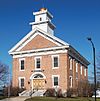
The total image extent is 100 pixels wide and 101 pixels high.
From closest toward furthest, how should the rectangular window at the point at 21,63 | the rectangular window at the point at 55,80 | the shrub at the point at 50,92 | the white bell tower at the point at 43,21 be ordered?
the shrub at the point at 50,92, the rectangular window at the point at 55,80, the rectangular window at the point at 21,63, the white bell tower at the point at 43,21

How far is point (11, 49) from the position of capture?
5241 cm

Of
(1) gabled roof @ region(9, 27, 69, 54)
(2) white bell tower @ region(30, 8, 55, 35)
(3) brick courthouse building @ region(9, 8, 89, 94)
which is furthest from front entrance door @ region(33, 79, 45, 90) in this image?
(2) white bell tower @ region(30, 8, 55, 35)

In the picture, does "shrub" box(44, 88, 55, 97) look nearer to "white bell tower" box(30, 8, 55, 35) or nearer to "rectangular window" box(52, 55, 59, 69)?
"rectangular window" box(52, 55, 59, 69)

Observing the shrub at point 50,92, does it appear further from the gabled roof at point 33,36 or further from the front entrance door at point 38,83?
the gabled roof at point 33,36

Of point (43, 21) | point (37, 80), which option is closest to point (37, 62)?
point (37, 80)

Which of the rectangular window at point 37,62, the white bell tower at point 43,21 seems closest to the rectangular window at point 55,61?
the rectangular window at point 37,62

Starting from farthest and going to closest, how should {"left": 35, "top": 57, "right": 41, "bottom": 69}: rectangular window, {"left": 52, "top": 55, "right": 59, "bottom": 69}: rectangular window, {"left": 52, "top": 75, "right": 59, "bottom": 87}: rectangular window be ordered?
{"left": 35, "top": 57, "right": 41, "bottom": 69}: rectangular window → {"left": 52, "top": 55, "right": 59, "bottom": 69}: rectangular window → {"left": 52, "top": 75, "right": 59, "bottom": 87}: rectangular window

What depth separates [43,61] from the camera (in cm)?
4888

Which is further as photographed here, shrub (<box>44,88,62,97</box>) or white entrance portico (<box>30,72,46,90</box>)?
white entrance portico (<box>30,72,46,90</box>)

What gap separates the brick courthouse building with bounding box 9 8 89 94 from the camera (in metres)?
47.0

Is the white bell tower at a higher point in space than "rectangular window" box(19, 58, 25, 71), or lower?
higher

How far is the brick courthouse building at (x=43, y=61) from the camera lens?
47000 mm

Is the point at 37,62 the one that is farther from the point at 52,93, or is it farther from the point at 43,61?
the point at 52,93

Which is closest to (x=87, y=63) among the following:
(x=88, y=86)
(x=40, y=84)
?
(x=88, y=86)
